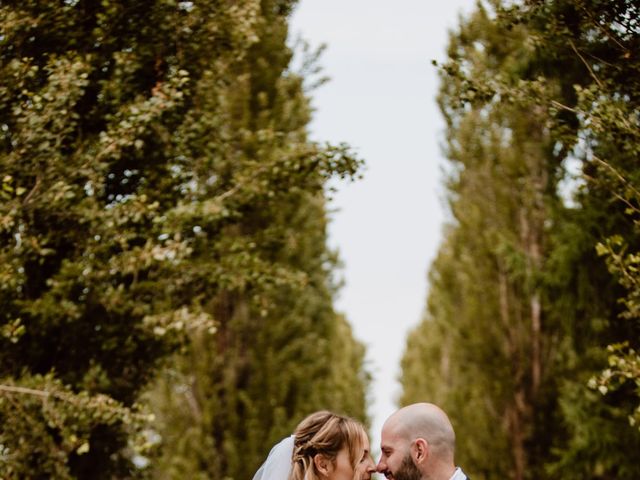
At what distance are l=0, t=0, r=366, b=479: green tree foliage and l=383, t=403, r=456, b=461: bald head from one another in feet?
7.97

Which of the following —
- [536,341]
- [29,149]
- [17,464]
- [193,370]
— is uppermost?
[29,149]

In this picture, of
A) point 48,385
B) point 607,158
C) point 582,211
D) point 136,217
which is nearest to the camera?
point 48,385

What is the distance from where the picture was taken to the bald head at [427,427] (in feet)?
14.4

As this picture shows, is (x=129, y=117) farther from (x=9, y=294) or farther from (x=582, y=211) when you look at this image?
(x=582, y=211)

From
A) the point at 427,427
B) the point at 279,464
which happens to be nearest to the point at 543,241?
the point at 279,464

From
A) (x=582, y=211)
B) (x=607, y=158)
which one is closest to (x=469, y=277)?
(x=582, y=211)

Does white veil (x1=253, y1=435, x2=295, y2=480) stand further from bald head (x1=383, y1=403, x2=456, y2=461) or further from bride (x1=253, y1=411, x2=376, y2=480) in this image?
bald head (x1=383, y1=403, x2=456, y2=461)

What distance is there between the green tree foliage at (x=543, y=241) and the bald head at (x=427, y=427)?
1.11 meters

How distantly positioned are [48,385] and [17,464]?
2.56ft

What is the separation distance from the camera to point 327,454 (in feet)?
16.3

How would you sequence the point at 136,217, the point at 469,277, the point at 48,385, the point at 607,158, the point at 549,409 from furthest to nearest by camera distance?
the point at 469,277 → the point at 549,409 → the point at 607,158 → the point at 136,217 → the point at 48,385

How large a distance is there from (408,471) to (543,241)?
362 inches

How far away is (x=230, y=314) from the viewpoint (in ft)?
43.1

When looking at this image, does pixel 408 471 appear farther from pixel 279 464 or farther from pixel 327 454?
pixel 279 464
